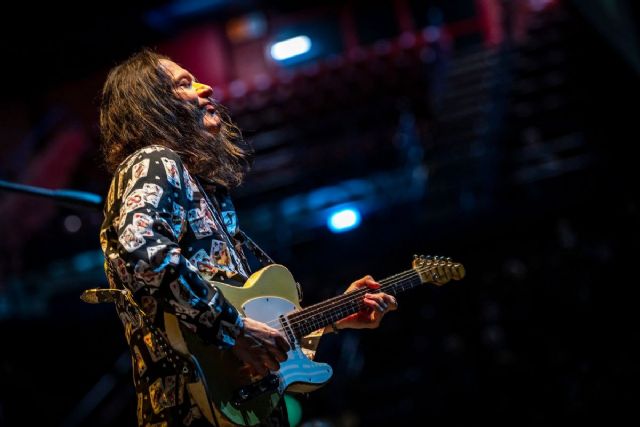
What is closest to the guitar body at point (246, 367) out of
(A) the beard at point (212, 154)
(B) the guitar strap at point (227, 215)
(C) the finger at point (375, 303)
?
(B) the guitar strap at point (227, 215)

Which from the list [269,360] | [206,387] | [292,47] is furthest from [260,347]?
[292,47]

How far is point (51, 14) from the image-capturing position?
28.3 ft

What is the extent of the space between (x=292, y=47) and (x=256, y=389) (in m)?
10.00

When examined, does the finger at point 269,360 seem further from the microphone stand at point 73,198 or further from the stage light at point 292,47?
the stage light at point 292,47

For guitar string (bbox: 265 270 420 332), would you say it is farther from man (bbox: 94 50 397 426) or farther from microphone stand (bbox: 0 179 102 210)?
microphone stand (bbox: 0 179 102 210)

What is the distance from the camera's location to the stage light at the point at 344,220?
5.68 meters

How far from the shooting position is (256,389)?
1.73 m

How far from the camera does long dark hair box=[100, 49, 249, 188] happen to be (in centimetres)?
202

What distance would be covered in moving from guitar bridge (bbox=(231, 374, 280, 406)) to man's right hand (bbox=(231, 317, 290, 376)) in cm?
4

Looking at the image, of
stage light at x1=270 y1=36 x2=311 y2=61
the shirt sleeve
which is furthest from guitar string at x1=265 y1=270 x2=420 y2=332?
stage light at x1=270 y1=36 x2=311 y2=61

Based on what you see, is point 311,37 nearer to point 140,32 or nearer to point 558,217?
point 140,32

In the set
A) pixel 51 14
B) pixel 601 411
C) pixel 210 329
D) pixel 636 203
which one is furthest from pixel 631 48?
pixel 51 14

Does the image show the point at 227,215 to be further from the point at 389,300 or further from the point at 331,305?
the point at 389,300

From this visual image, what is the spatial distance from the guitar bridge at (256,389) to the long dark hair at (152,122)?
2.08ft
